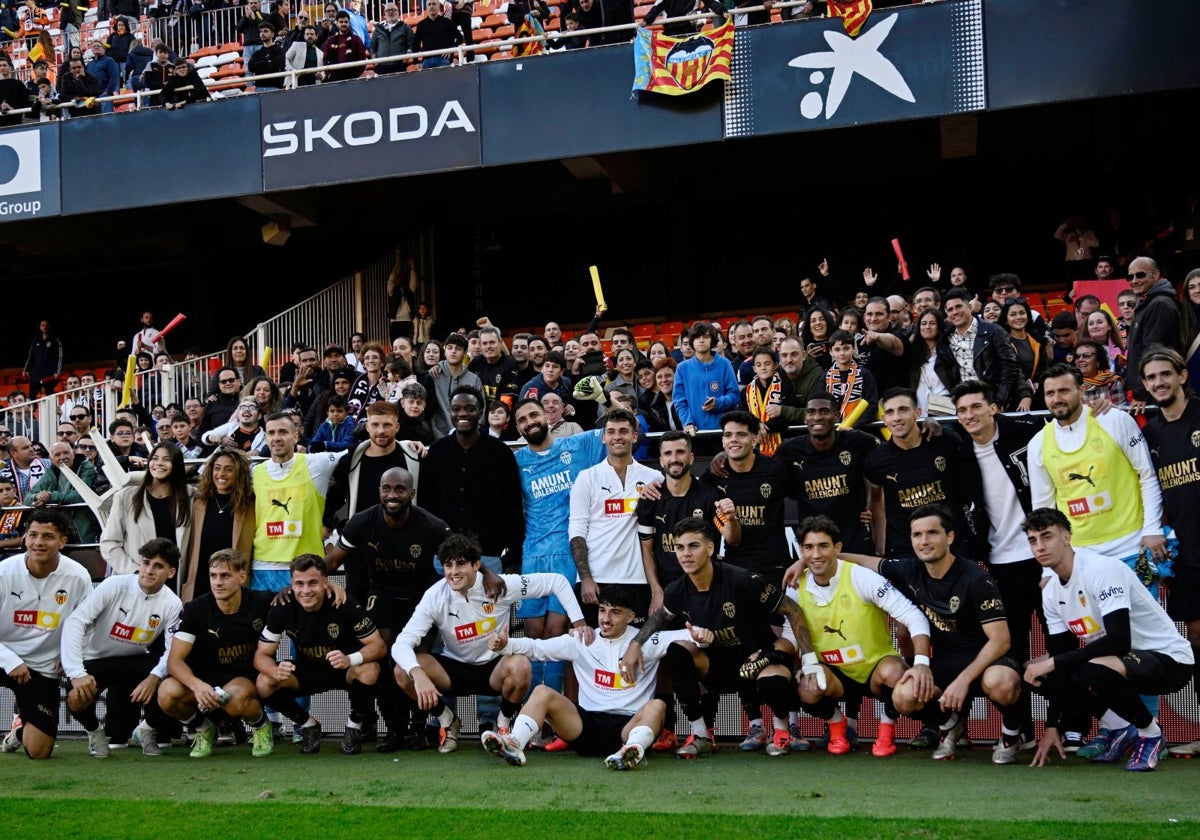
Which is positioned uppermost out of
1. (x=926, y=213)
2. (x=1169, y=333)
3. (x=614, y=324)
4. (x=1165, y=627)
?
(x=926, y=213)

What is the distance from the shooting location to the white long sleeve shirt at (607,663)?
25.2ft

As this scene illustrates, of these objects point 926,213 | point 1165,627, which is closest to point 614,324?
point 926,213

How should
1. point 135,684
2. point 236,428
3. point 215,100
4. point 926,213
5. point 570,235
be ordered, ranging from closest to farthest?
point 135,684 < point 236,428 < point 215,100 < point 926,213 < point 570,235

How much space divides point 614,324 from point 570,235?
211cm

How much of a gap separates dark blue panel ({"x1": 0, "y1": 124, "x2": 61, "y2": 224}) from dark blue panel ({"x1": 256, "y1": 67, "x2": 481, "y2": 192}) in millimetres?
3011

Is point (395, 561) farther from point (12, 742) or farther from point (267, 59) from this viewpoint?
point (267, 59)

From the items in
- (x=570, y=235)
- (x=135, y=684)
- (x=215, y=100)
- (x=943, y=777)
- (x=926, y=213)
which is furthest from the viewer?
(x=570, y=235)

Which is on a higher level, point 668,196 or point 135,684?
point 668,196

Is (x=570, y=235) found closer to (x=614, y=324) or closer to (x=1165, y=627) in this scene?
(x=614, y=324)

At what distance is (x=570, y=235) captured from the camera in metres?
21.1

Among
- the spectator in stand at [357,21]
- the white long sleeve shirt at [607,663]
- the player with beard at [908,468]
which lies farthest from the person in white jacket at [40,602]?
the spectator in stand at [357,21]

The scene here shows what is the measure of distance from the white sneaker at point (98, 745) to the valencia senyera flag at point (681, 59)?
10.3 metres

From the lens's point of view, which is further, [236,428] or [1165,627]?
[236,428]

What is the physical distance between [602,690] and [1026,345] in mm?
4836
